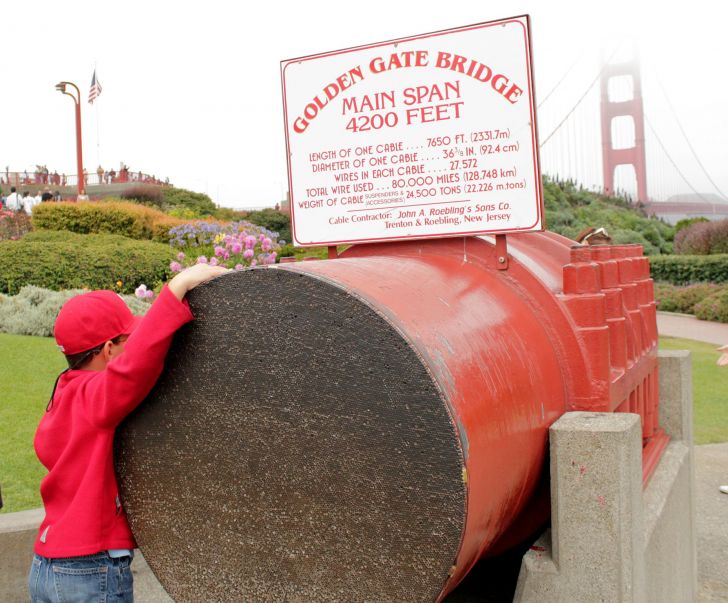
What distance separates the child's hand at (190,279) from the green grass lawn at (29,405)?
133 inches

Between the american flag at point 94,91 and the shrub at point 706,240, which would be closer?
the shrub at point 706,240

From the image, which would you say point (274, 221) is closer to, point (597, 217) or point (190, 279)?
point (597, 217)

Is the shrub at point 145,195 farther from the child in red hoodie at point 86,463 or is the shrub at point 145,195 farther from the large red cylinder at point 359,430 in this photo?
the large red cylinder at point 359,430

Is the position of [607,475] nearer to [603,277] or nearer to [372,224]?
[603,277]

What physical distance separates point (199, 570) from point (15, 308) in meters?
9.89

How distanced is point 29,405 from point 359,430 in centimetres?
571

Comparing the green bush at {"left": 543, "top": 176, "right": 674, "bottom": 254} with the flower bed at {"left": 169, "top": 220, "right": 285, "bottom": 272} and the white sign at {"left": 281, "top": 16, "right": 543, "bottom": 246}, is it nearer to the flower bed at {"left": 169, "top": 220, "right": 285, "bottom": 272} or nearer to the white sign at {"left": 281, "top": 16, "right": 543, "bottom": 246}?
the flower bed at {"left": 169, "top": 220, "right": 285, "bottom": 272}

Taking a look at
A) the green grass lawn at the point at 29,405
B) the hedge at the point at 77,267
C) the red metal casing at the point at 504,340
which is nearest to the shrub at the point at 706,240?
the green grass lawn at the point at 29,405

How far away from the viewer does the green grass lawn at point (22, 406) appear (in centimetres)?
Answer: 491

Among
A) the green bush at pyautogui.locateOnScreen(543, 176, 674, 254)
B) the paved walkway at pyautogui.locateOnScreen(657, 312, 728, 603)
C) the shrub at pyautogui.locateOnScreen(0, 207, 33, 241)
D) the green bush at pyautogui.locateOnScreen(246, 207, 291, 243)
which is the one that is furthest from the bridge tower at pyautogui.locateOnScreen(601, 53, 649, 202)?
the paved walkway at pyautogui.locateOnScreen(657, 312, 728, 603)

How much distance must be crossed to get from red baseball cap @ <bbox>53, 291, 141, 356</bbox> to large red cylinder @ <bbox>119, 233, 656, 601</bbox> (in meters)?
0.33

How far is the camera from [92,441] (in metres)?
2.06

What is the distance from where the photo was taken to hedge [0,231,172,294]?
13711mm

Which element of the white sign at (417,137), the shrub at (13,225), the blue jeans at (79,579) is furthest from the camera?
the shrub at (13,225)
